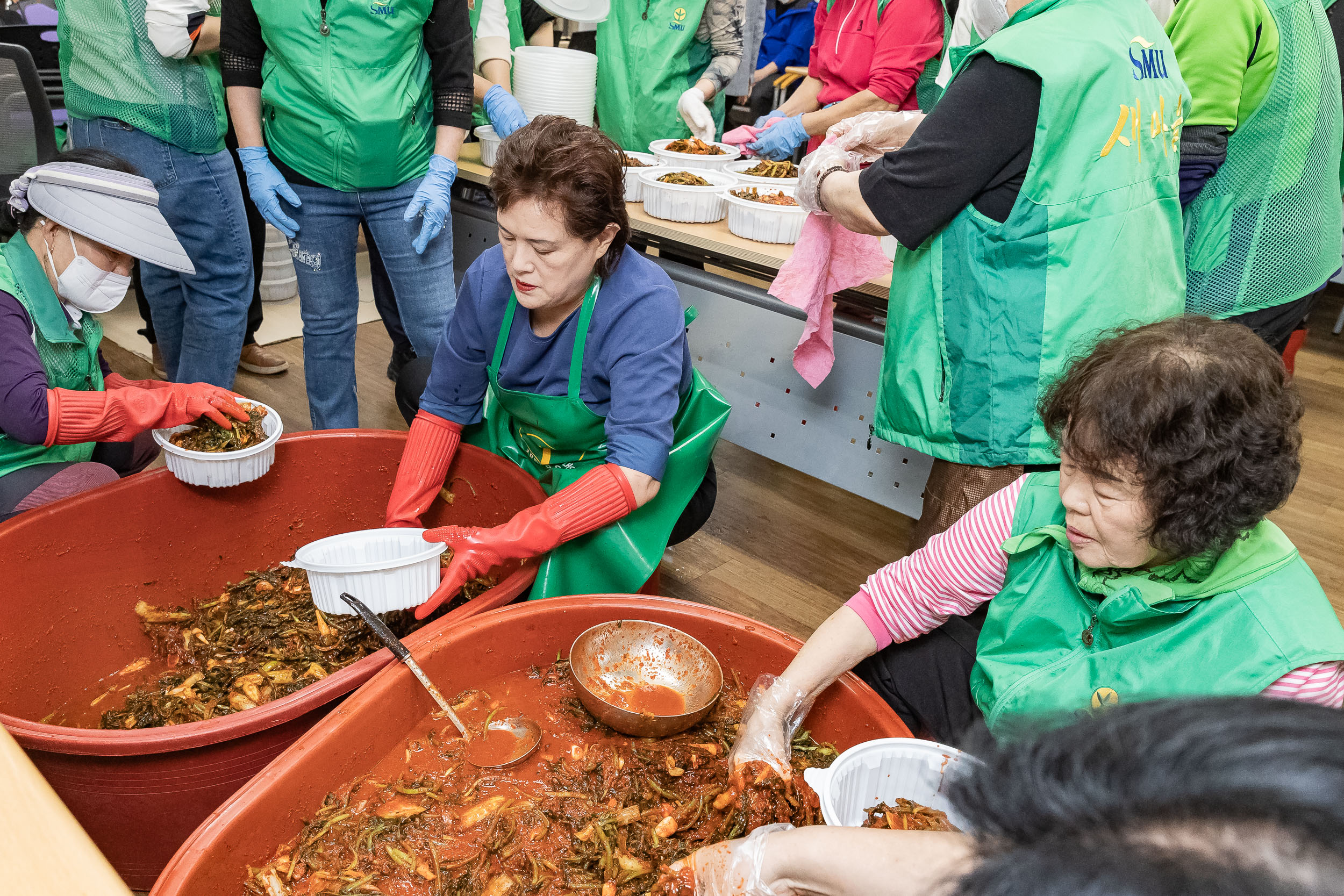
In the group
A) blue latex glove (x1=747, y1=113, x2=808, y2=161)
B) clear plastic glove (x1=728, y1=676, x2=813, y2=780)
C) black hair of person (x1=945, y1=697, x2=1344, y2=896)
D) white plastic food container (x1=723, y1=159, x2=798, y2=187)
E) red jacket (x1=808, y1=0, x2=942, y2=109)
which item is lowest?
clear plastic glove (x1=728, y1=676, x2=813, y2=780)

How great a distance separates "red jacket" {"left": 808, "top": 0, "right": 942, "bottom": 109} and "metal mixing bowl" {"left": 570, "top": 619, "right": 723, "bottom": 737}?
247 centimetres

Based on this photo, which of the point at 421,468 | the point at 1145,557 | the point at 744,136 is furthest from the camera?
the point at 744,136

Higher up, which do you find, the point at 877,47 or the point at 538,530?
the point at 877,47

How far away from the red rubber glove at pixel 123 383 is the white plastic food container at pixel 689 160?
5.68 feet

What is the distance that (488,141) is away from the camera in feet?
9.81

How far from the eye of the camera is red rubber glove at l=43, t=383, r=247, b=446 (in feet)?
5.19

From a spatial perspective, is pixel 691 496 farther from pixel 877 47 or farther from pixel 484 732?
pixel 877 47

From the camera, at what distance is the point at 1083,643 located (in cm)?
114

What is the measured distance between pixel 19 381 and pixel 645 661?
1214 mm

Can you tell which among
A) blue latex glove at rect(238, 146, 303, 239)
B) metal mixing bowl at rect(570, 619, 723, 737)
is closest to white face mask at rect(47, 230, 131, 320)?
blue latex glove at rect(238, 146, 303, 239)

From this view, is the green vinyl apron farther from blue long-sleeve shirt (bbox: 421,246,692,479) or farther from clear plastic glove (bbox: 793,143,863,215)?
clear plastic glove (bbox: 793,143,863,215)

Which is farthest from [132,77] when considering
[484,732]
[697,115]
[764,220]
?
[484,732]

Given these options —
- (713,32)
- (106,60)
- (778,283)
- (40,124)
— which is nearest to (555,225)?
(778,283)

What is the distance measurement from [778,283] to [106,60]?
1.91 metres
